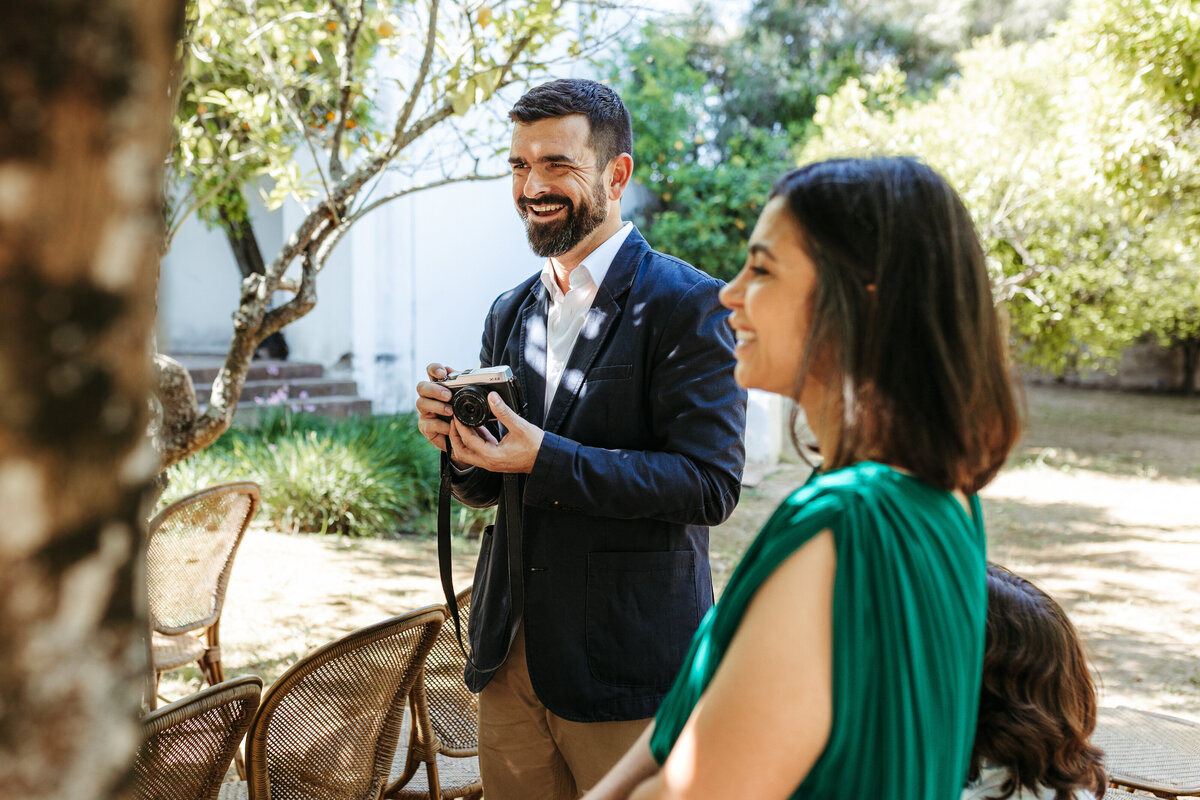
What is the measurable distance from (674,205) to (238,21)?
922cm

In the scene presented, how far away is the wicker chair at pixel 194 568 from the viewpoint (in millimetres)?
3514

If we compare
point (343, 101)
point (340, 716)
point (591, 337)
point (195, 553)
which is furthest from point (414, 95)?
point (340, 716)

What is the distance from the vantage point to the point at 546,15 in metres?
3.61

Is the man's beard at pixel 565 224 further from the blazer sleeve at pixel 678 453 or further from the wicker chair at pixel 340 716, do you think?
the wicker chair at pixel 340 716

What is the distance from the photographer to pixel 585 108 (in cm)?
219

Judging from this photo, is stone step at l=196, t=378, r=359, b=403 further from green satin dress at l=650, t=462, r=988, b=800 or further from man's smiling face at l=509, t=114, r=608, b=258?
green satin dress at l=650, t=462, r=988, b=800

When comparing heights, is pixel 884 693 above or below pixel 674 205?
below

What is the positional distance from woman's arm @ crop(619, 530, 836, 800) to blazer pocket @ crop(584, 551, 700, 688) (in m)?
1.02

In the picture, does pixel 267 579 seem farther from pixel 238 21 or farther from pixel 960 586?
pixel 960 586

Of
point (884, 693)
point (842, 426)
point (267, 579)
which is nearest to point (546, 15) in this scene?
point (842, 426)

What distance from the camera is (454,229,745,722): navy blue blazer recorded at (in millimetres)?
1922

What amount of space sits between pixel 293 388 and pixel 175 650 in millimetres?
6518

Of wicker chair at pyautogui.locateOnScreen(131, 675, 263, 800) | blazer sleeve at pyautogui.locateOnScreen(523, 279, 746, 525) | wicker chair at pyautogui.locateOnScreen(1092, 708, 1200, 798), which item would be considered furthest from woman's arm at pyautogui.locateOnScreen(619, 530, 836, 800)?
wicker chair at pyautogui.locateOnScreen(1092, 708, 1200, 798)

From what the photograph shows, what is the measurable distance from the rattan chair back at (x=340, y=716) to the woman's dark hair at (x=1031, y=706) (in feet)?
4.13
